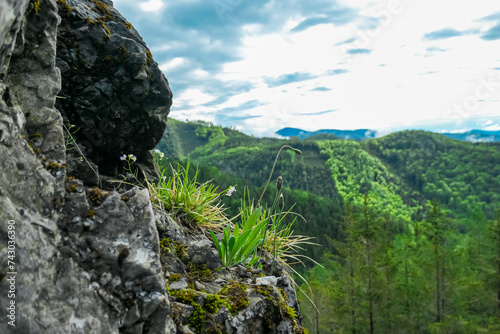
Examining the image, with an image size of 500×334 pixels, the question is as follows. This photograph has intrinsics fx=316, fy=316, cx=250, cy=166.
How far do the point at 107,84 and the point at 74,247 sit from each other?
304cm

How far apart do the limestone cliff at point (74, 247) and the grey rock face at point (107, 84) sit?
0.59 ft

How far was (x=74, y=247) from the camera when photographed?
2404mm

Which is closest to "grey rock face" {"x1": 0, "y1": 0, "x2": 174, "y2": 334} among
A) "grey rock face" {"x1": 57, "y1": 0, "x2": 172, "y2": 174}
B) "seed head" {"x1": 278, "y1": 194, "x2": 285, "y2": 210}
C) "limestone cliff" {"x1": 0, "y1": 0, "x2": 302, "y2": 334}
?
"limestone cliff" {"x1": 0, "y1": 0, "x2": 302, "y2": 334}

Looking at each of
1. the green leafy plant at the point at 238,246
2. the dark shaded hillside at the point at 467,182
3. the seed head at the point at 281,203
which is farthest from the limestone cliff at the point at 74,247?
the dark shaded hillside at the point at 467,182

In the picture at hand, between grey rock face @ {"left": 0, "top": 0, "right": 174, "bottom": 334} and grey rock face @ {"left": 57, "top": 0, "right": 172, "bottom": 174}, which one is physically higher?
grey rock face @ {"left": 57, "top": 0, "right": 172, "bottom": 174}

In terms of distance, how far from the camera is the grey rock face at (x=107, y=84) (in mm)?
4383

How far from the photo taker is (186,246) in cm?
395

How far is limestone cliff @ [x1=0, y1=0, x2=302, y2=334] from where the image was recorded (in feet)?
6.84

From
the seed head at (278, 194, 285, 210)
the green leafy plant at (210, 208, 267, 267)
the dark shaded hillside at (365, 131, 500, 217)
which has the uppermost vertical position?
the seed head at (278, 194, 285, 210)

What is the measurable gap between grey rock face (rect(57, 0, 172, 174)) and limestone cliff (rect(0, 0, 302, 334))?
7.1 inches

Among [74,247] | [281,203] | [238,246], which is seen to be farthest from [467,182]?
[74,247]

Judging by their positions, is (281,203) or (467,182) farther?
(467,182)

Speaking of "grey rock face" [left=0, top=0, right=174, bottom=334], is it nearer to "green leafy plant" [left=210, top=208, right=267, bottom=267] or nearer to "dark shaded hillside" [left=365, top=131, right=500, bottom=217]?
"green leafy plant" [left=210, top=208, right=267, bottom=267]

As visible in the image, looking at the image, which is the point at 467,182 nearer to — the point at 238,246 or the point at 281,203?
the point at 281,203
